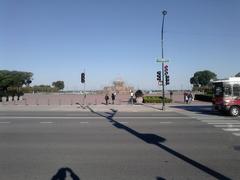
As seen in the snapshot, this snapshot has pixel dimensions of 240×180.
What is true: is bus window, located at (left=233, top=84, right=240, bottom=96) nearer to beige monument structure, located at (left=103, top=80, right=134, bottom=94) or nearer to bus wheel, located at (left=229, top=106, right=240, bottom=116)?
bus wheel, located at (left=229, top=106, right=240, bottom=116)

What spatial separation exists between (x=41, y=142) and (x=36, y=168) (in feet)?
12.5

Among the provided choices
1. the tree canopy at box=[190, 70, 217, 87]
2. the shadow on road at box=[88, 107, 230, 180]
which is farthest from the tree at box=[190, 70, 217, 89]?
the shadow on road at box=[88, 107, 230, 180]

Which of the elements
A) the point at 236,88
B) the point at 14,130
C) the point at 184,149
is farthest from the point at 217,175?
the point at 236,88

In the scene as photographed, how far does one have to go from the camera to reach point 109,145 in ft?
37.9

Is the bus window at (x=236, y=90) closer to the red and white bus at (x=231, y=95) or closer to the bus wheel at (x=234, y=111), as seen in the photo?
the red and white bus at (x=231, y=95)

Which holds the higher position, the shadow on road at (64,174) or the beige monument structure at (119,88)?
the beige monument structure at (119,88)

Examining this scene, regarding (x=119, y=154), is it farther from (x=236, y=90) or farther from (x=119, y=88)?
(x=119, y=88)

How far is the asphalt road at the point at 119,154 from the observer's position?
311 inches

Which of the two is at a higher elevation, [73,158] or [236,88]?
[236,88]

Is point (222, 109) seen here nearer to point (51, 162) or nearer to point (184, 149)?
point (184, 149)

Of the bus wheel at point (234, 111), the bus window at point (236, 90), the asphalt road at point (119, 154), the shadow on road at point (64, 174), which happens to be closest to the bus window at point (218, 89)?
the bus window at point (236, 90)

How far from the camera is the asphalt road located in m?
7.89

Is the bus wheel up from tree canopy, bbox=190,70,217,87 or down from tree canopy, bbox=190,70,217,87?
down

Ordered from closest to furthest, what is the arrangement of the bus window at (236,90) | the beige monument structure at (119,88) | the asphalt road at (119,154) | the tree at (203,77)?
the asphalt road at (119,154)
the bus window at (236,90)
the beige monument structure at (119,88)
the tree at (203,77)
